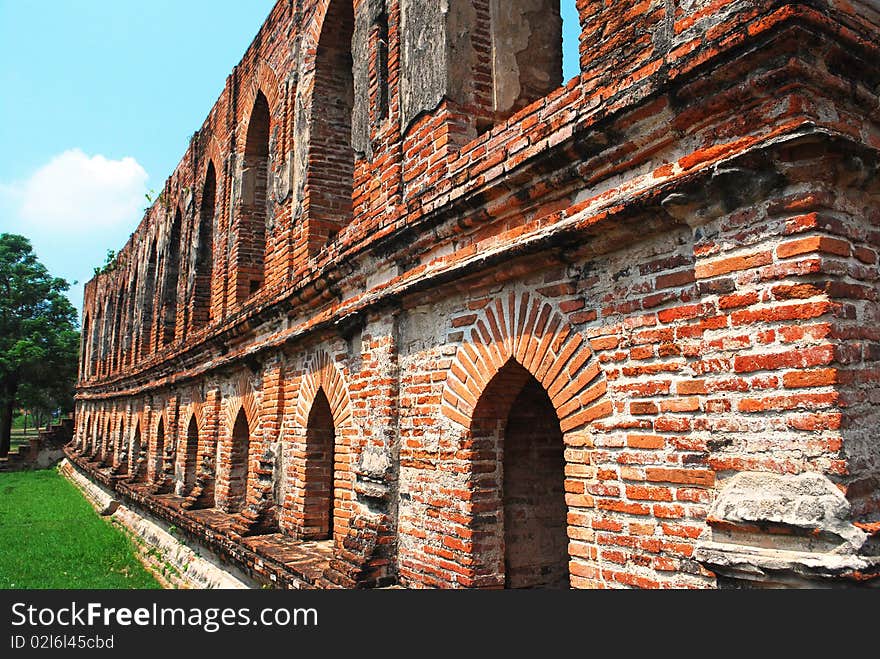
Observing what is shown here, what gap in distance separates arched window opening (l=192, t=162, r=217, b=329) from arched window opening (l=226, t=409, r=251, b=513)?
12.0 ft

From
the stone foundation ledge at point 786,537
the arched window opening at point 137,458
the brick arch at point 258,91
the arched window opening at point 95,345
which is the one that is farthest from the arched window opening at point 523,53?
→ the arched window opening at point 95,345

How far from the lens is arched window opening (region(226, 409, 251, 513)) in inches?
358

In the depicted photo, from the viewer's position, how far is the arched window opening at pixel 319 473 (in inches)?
264

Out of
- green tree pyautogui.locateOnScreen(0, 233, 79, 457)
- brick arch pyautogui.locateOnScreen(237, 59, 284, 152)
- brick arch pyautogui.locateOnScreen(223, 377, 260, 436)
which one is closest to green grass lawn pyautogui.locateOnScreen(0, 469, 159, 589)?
brick arch pyautogui.locateOnScreen(223, 377, 260, 436)

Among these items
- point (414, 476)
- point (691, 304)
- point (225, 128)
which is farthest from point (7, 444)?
point (691, 304)

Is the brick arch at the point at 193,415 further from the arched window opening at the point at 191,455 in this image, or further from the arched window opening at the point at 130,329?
the arched window opening at the point at 130,329

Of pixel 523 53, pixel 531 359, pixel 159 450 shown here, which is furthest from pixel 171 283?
pixel 531 359

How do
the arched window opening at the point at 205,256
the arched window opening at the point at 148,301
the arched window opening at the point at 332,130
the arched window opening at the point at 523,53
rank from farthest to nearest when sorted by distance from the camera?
the arched window opening at the point at 148,301 < the arched window opening at the point at 205,256 < the arched window opening at the point at 332,130 < the arched window opening at the point at 523,53

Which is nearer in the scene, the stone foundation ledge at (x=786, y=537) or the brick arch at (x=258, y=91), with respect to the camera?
the stone foundation ledge at (x=786, y=537)

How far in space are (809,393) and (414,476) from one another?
286 centimetres

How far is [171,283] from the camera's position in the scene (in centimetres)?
1517

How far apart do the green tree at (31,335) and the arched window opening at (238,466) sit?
2329 centimetres

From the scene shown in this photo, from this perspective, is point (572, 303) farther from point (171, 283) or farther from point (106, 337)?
point (106, 337)

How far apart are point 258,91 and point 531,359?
7804mm
